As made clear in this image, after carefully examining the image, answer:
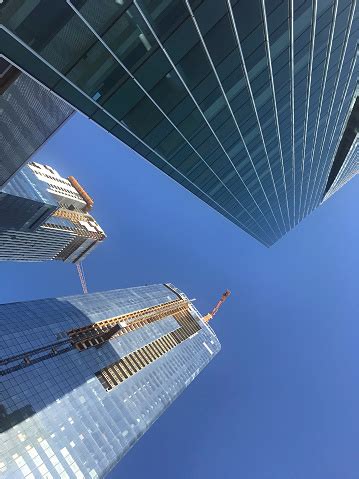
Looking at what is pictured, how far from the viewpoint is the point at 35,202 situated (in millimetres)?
140625

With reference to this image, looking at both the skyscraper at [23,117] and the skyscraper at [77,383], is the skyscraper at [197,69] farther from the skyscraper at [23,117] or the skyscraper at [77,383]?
the skyscraper at [77,383]

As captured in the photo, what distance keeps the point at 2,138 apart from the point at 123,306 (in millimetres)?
94518

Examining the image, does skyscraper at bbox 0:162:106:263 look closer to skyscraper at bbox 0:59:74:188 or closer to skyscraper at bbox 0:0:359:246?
skyscraper at bbox 0:59:74:188

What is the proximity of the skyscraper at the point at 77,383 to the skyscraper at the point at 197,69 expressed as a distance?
54.3 meters

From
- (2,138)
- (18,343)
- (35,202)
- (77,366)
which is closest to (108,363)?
(77,366)

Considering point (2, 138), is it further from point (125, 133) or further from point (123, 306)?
point (123, 306)

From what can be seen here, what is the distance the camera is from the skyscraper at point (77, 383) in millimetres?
79938

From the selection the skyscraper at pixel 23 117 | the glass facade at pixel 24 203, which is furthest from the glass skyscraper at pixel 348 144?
the glass facade at pixel 24 203

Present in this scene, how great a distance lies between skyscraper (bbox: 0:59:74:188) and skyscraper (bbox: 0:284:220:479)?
37386mm

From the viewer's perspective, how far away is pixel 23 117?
7319 cm

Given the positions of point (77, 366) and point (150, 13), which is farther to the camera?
point (77, 366)

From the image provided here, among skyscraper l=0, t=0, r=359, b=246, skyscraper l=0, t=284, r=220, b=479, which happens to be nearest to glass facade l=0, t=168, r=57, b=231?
skyscraper l=0, t=284, r=220, b=479

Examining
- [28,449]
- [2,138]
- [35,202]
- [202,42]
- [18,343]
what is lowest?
[28,449]

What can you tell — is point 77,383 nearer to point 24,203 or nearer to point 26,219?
point 24,203
